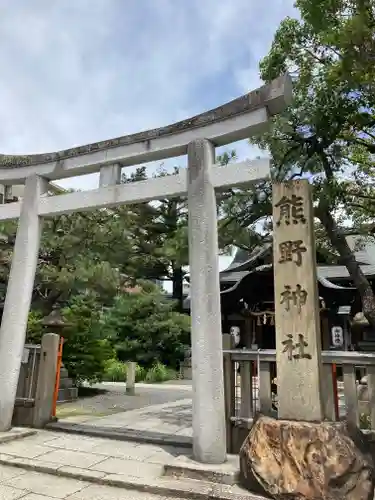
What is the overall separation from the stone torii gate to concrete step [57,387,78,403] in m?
4.07

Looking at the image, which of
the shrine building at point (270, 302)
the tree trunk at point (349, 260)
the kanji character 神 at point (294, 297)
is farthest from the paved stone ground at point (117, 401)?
the tree trunk at point (349, 260)

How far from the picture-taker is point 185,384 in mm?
16703

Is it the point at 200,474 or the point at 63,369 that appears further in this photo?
the point at 63,369

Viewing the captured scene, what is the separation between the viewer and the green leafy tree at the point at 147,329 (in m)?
18.6

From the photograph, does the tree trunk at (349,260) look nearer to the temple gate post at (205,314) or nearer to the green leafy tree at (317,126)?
the green leafy tree at (317,126)

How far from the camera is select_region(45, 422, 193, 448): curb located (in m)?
6.17

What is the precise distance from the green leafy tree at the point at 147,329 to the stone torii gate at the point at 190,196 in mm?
11592

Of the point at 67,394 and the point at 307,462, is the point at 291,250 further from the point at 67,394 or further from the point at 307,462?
the point at 67,394

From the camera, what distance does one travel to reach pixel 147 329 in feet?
61.0

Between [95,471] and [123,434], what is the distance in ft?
6.88

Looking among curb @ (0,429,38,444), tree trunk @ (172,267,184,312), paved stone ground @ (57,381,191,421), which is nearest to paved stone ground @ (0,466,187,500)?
curb @ (0,429,38,444)

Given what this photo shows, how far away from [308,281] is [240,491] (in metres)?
2.28

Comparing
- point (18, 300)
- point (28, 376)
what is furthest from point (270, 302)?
point (18, 300)

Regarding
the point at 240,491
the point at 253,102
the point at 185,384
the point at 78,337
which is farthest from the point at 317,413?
the point at 185,384
